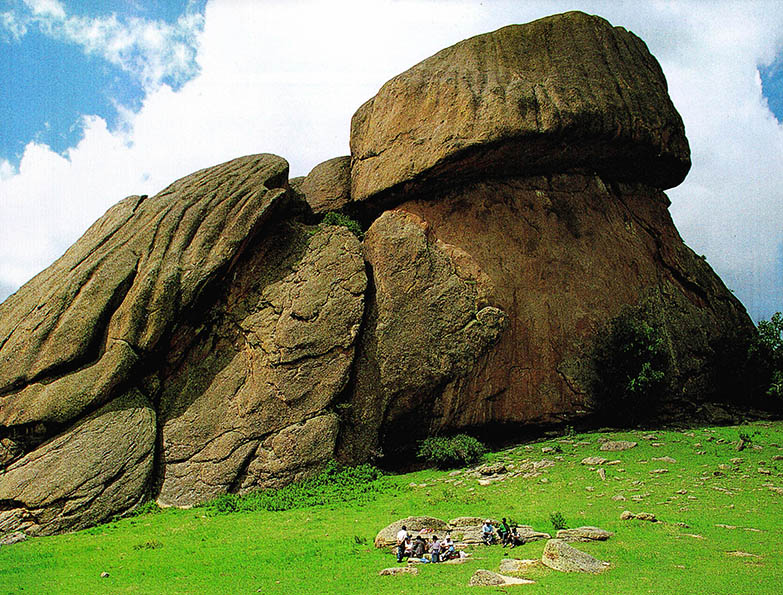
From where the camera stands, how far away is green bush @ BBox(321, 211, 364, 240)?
23062 millimetres

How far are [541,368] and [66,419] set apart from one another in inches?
565

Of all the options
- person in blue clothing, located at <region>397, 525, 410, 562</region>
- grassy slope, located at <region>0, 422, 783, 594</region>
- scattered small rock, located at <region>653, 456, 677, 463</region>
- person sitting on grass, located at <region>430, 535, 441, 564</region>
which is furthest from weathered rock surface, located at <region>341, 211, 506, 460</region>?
person sitting on grass, located at <region>430, 535, 441, 564</region>

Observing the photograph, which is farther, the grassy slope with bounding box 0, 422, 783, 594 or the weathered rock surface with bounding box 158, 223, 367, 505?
the weathered rock surface with bounding box 158, 223, 367, 505

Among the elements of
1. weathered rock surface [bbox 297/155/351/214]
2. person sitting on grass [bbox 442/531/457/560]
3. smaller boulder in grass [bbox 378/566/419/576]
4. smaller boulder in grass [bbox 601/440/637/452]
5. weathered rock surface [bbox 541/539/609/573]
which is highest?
weathered rock surface [bbox 297/155/351/214]

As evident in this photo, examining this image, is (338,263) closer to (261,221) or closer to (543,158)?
(261,221)

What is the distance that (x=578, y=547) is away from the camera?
10625 millimetres

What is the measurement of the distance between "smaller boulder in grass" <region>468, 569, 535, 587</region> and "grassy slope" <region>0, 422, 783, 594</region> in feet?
0.77

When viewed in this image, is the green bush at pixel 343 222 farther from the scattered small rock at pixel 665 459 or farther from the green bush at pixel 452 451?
the scattered small rock at pixel 665 459

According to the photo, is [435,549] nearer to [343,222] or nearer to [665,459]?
[665,459]

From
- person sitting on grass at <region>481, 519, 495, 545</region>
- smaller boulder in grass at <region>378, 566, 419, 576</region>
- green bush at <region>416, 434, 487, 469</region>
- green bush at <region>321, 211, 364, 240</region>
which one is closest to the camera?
smaller boulder in grass at <region>378, 566, 419, 576</region>

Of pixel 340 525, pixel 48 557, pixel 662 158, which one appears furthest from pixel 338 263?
pixel 662 158

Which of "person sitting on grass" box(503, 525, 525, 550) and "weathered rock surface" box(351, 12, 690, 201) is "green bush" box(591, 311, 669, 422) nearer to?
"weathered rock surface" box(351, 12, 690, 201)

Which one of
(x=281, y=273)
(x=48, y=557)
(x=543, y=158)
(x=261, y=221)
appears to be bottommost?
(x=48, y=557)

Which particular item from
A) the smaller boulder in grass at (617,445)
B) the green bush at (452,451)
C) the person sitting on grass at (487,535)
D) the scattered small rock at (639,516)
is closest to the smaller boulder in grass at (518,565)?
the person sitting on grass at (487,535)
